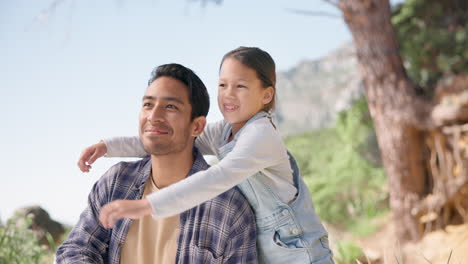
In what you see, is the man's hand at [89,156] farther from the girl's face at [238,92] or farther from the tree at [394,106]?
the tree at [394,106]

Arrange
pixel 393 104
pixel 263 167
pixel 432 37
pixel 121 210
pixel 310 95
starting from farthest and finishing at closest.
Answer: pixel 310 95, pixel 432 37, pixel 393 104, pixel 263 167, pixel 121 210

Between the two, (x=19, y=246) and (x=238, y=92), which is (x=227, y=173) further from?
(x=19, y=246)

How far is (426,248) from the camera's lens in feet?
17.2

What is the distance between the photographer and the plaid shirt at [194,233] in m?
1.70

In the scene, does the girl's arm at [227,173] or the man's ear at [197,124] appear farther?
the man's ear at [197,124]

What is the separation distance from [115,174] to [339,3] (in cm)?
368

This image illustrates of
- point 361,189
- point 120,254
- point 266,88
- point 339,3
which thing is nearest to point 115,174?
point 120,254

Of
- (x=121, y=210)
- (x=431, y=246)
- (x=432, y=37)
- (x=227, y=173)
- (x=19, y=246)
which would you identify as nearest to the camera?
(x=121, y=210)

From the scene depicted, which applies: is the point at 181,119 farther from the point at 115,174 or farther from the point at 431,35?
the point at 431,35

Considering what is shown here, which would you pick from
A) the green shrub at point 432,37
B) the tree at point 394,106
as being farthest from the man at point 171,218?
the green shrub at point 432,37

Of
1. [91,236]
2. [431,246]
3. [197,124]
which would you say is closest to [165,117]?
[197,124]

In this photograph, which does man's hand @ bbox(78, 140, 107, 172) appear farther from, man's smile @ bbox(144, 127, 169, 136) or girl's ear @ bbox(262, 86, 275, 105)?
girl's ear @ bbox(262, 86, 275, 105)

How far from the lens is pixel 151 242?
1.80 metres

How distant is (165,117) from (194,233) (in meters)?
0.42
